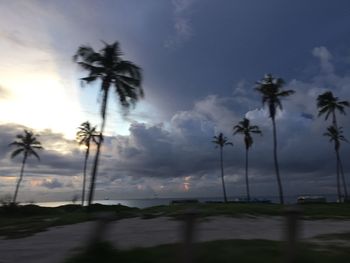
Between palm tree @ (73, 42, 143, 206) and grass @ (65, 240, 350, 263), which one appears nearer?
grass @ (65, 240, 350, 263)

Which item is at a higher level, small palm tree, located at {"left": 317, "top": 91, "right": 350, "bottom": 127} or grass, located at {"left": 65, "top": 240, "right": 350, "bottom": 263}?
small palm tree, located at {"left": 317, "top": 91, "right": 350, "bottom": 127}

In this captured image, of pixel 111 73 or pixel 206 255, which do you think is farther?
pixel 111 73

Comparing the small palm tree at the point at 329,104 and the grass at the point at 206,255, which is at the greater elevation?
the small palm tree at the point at 329,104

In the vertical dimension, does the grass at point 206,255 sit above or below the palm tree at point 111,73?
below

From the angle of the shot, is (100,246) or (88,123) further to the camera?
(88,123)

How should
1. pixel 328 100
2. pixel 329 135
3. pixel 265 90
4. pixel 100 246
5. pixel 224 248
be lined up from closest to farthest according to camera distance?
pixel 100 246 → pixel 224 248 → pixel 265 90 → pixel 328 100 → pixel 329 135

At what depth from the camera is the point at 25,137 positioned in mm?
66438

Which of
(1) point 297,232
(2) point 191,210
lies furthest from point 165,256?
(1) point 297,232

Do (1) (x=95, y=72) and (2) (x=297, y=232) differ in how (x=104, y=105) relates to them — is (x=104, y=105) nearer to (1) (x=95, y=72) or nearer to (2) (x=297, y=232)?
(1) (x=95, y=72)

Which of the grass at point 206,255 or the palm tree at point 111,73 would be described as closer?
the grass at point 206,255

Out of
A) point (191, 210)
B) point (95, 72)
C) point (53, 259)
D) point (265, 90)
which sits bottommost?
point (53, 259)

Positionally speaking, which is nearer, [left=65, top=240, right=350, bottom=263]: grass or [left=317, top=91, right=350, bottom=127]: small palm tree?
[left=65, top=240, right=350, bottom=263]: grass

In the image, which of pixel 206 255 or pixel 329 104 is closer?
pixel 206 255

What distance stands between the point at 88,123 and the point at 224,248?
205 ft
